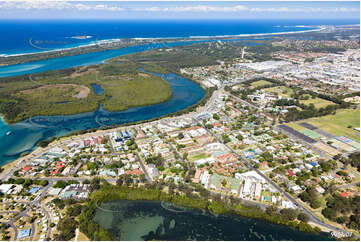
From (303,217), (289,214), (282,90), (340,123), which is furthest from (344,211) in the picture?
(282,90)

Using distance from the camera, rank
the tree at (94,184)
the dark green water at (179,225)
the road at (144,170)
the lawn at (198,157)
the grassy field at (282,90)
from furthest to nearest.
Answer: the grassy field at (282,90) < the lawn at (198,157) < the road at (144,170) < the tree at (94,184) < the dark green water at (179,225)

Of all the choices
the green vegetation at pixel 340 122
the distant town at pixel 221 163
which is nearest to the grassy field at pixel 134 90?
the distant town at pixel 221 163

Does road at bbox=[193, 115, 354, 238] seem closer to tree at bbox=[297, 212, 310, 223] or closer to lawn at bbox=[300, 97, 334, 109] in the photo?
tree at bbox=[297, 212, 310, 223]

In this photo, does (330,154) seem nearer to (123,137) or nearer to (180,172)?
(180,172)

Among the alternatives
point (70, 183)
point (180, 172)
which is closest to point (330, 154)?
point (180, 172)

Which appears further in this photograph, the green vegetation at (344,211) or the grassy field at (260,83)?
the grassy field at (260,83)

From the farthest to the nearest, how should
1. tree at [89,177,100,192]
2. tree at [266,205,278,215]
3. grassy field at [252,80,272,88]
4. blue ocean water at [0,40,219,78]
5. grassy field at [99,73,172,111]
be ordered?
blue ocean water at [0,40,219,78]
grassy field at [252,80,272,88]
grassy field at [99,73,172,111]
tree at [89,177,100,192]
tree at [266,205,278,215]

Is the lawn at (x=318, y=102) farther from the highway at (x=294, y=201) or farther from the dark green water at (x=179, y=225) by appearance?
the dark green water at (x=179, y=225)

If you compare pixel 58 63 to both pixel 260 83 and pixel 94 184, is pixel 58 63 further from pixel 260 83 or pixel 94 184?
pixel 260 83

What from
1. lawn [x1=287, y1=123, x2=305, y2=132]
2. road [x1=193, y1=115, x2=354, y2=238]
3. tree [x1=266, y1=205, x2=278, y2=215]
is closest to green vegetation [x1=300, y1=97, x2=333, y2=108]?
lawn [x1=287, y1=123, x2=305, y2=132]
